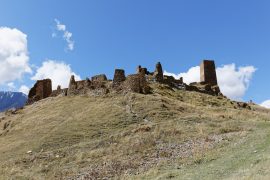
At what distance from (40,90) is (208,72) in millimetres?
24187

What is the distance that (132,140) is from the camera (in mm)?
28812

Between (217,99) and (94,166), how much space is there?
29109 millimetres

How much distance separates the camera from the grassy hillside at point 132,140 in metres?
20.7

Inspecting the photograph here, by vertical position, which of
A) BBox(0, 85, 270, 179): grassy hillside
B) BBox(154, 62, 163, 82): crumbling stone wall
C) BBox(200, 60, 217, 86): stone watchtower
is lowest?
BBox(0, 85, 270, 179): grassy hillside

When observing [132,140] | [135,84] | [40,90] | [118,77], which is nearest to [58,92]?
[40,90]

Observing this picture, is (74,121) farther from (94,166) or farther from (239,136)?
(239,136)

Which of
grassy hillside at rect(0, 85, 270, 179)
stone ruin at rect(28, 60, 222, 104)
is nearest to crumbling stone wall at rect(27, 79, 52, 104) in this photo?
stone ruin at rect(28, 60, 222, 104)

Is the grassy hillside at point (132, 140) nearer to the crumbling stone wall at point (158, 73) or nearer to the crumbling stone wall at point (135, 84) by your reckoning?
the crumbling stone wall at point (135, 84)

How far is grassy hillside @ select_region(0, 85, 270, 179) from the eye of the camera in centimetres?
2073

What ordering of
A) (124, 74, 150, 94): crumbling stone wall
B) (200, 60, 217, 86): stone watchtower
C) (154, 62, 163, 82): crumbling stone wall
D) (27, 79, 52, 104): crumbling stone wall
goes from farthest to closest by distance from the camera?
(200, 60, 217, 86): stone watchtower < (27, 79, 52, 104): crumbling stone wall < (154, 62, 163, 82): crumbling stone wall < (124, 74, 150, 94): crumbling stone wall

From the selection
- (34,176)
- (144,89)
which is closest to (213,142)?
(34,176)

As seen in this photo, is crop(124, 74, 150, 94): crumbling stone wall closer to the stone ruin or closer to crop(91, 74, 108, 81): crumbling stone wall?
the stone ruin

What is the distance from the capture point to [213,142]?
82.2 ft

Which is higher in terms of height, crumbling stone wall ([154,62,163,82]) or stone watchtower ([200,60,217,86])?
stone watchtower ([200,60,217,86])
